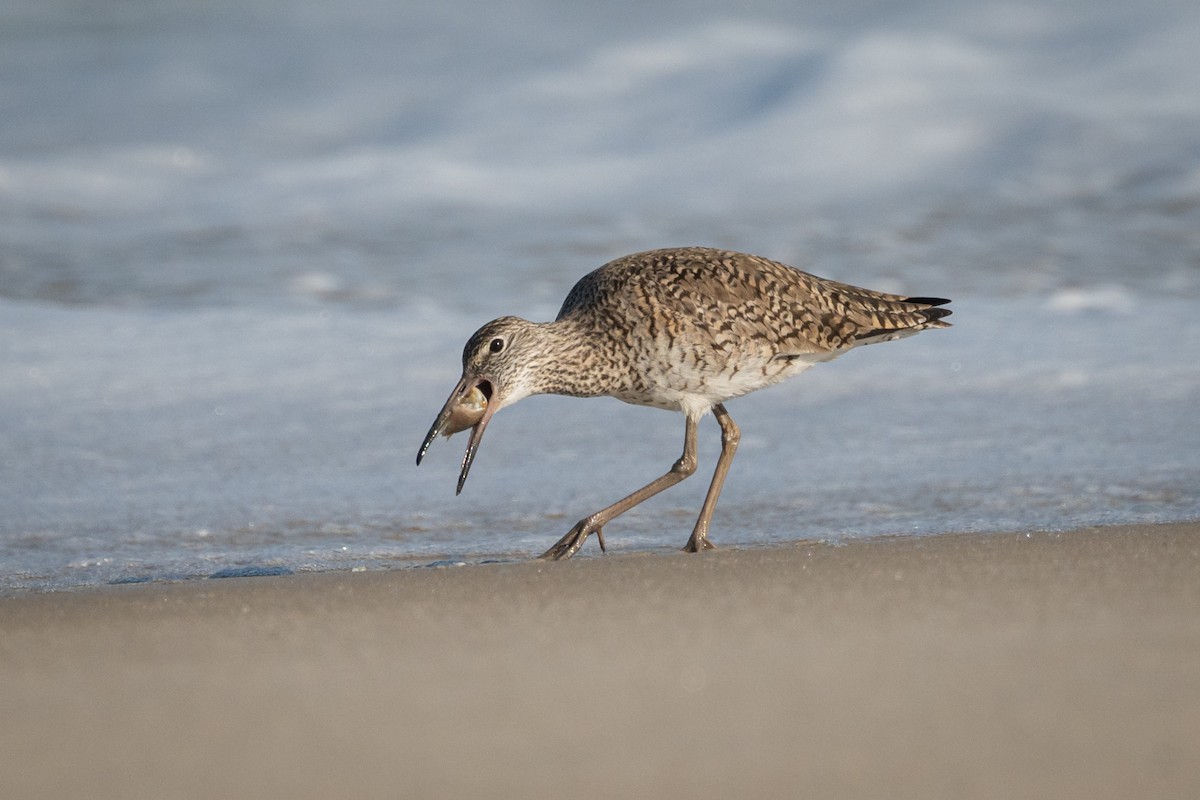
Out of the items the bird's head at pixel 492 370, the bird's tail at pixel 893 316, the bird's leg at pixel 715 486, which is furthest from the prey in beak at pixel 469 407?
the bird's tail at pixel 893 316

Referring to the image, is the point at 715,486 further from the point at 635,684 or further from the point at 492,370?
the point at 635,684

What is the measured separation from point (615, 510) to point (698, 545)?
0.43 meters

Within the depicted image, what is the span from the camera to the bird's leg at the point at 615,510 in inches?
219

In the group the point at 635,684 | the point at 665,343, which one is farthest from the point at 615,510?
the point at 635,684

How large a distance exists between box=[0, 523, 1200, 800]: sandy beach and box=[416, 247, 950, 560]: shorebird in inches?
56.3

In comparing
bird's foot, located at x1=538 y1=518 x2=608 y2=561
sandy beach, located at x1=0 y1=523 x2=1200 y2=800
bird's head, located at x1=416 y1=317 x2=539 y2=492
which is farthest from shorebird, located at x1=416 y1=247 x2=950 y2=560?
sandy beach, located at x1=0 y1=523 x2=1200 y2=800

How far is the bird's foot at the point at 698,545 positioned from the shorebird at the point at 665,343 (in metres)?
0.21

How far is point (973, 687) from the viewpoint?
10.3 ft

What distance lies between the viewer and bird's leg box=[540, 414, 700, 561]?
18.2 feet

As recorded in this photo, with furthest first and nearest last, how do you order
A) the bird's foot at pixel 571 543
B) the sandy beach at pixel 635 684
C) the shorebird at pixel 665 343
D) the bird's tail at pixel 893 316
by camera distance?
the bird's tail at pixel 893 316 → the shorebird at pixel 665 343 → the bird's foot at pixel 571 543 → the sandy beach at pixel 635 684

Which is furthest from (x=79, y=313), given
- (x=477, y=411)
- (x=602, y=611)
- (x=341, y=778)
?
(x=341, y=778)

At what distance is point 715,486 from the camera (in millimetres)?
6059

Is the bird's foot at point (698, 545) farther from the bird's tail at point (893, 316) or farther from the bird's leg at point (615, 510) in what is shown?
the bird's tail at point (893, 316)

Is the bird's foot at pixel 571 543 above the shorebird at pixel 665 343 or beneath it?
beneath
